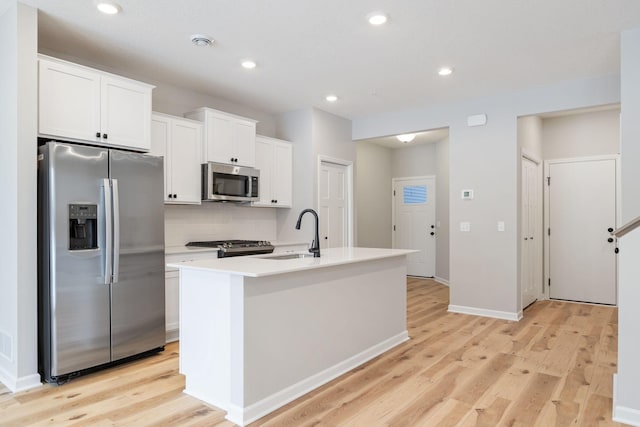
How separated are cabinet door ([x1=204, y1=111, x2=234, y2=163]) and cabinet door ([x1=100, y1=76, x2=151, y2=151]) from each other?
863mm

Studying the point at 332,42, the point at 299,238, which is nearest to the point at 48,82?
the point at 332,42

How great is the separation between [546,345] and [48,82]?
4.68 m

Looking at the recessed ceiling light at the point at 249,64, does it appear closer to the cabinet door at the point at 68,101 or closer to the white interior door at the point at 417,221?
the cabinet door at the point at 68,101

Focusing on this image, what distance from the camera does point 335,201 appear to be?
5891mm

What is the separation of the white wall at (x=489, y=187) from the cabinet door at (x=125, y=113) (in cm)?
343

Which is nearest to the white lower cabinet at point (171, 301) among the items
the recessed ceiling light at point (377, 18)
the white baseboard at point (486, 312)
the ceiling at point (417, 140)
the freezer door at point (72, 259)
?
the freezer door at point (72, 259)

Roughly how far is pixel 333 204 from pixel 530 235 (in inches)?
105

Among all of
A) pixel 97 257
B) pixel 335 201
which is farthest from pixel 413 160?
pixel 97 257

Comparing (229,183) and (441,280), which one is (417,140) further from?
(229,183)

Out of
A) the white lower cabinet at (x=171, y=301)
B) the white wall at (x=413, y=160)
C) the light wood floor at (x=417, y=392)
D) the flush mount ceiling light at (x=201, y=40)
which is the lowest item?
the light wood floor at (x=417, y=392)

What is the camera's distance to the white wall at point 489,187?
4.78m

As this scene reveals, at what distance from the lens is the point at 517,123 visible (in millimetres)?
4816

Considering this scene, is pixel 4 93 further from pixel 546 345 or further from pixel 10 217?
pixel 546 345

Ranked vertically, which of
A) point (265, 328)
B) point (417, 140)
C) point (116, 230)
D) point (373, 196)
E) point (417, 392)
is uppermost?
point (417, 140)
